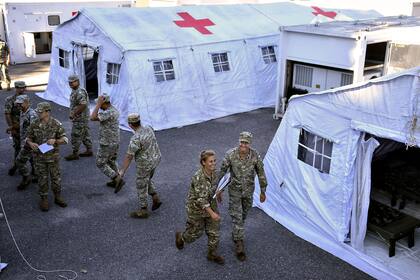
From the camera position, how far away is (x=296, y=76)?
11.2 meters

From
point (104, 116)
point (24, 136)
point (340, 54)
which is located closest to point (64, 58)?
point (24, 136)

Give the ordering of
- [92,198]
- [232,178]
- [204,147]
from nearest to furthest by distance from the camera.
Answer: [232,178] → [92,198] → [204,147]

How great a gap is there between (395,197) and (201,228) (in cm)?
337

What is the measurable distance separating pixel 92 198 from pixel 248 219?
2554 millimetres

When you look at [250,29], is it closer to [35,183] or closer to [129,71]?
[129,71]

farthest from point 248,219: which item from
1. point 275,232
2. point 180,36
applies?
point 180,36

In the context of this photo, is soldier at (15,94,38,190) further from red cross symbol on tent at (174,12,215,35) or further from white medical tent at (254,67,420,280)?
red cross symbol on tent at (174,12,215,35)

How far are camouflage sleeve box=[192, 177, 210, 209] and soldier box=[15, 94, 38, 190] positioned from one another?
129 inches

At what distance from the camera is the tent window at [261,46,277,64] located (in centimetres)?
1296

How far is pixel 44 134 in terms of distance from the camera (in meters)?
6.39

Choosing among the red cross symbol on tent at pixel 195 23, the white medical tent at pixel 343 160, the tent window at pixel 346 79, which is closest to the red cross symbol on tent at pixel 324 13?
the red cross symbol on tent at pixel 195 23

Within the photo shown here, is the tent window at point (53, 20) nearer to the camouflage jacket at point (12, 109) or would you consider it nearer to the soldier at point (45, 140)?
the camouflage jacket at point (12, 109)

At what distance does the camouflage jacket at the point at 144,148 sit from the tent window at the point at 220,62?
20.0ft

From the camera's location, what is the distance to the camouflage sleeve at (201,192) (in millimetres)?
4956
